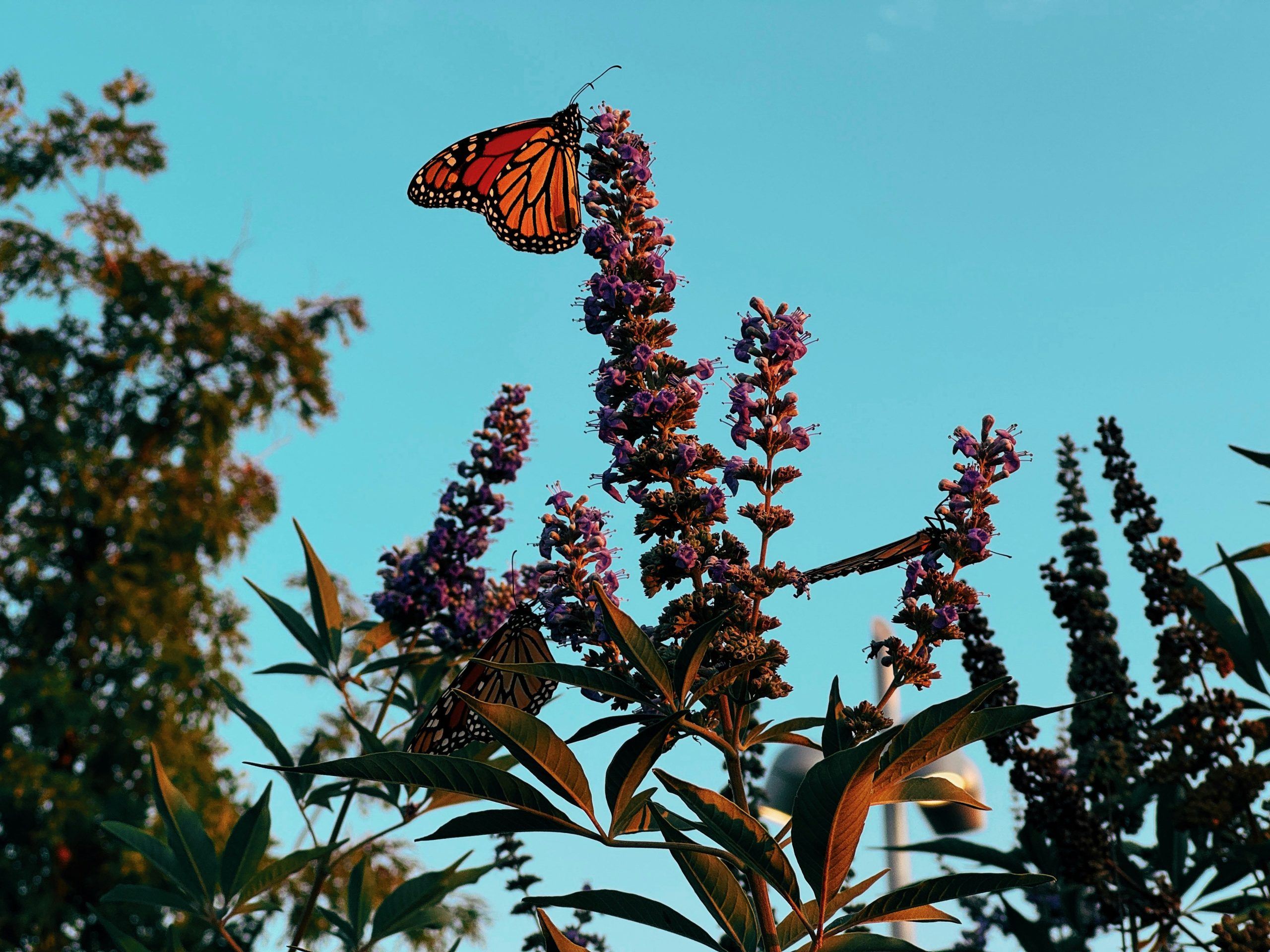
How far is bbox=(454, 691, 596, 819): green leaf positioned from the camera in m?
1.75

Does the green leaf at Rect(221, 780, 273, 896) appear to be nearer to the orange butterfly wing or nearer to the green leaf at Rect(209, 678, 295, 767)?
the green leaf at Rect(209, 678, 295, 767)

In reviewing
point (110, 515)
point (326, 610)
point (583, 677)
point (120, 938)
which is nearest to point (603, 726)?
point (583, 677)

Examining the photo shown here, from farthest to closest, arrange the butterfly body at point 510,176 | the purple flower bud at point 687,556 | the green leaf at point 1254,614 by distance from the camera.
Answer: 1. the butterfly body at point 510,176
2. the green leaf at point 1254,614
3. the purple flower bud at point 687,556

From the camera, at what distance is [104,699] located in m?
17.2

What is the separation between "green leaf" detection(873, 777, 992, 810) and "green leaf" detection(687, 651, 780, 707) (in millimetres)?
310

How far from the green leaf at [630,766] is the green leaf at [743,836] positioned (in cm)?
10

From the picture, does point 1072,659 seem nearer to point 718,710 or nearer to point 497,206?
point 718,710

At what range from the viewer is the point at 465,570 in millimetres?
4176

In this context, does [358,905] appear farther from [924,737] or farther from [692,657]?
[924,737]

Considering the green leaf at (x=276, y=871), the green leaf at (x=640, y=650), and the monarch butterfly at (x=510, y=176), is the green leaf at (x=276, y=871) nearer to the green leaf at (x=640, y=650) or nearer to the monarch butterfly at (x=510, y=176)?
the green leaf at (x=640, y=650)

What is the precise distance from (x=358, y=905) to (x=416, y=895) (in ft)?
1.22

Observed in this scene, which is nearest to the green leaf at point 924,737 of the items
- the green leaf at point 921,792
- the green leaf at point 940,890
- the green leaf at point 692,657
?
the green leaf at point 921,792

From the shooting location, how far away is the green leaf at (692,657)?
68.9 inches

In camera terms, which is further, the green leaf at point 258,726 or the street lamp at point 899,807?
the street lamp at point 899,807
